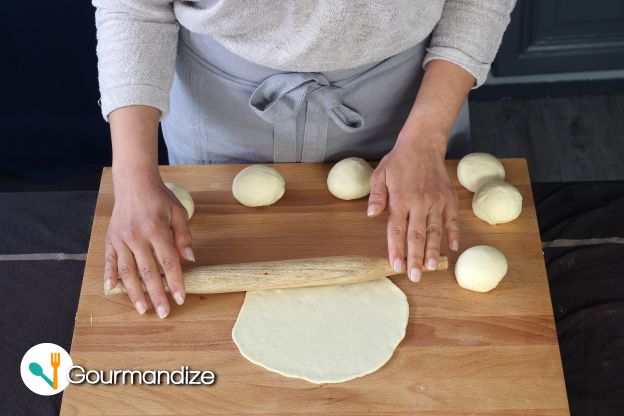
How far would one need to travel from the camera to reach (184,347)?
98 centimetres

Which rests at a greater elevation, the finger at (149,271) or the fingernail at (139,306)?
the finger at (149,271)

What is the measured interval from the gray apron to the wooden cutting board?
0.12m

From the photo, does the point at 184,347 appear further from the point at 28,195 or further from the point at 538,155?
the point at 538,155

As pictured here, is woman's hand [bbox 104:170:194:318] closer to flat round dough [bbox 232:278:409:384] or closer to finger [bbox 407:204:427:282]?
flat round dough [bbox 232:278:409:384]

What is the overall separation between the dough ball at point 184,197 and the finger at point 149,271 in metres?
Answer: 0.14

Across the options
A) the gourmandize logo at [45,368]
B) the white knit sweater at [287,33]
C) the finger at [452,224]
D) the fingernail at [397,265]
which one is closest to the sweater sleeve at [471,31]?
the white knit sweater at [287,33]

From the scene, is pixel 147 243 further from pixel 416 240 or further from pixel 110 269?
pixel 416 240

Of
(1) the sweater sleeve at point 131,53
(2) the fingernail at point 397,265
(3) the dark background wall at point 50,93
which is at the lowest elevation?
(3) the dark background wall at point 50,93

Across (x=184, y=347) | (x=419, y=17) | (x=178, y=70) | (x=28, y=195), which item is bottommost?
(x=28, y=195)

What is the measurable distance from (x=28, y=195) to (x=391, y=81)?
0.71 m

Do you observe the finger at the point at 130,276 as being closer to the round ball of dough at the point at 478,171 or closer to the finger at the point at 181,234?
the finger at the point at 181,234

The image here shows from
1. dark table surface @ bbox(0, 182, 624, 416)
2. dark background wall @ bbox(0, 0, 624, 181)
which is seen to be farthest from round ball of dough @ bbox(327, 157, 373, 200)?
dark background wall @ bbox(0, 0, 624, 181)

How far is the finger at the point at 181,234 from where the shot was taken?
1.02 meters

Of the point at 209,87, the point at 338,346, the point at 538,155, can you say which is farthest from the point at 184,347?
the point at 538,155
